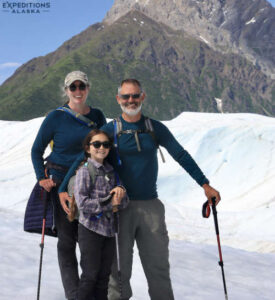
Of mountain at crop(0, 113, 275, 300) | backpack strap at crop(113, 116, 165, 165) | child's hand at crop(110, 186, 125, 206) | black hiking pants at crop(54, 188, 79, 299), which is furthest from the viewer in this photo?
mountain at crop(0, 113, 275, 300)

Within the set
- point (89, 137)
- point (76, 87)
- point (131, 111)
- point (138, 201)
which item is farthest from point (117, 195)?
point (76, 87)

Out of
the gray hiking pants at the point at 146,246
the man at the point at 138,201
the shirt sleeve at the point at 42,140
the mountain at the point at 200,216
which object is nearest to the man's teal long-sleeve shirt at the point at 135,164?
the man at the point at 138,201

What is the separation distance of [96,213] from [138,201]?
45 cm

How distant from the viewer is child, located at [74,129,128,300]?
323 cm

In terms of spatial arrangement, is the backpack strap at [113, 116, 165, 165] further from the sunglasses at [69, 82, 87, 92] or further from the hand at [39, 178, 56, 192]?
the hand at [39, 178, 56, 192]

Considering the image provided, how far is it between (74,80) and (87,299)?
1.99 m

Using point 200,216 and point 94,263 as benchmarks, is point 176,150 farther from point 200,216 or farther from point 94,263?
point 200,216

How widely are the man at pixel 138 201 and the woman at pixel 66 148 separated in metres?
0.38

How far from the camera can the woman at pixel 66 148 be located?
3.70 meters

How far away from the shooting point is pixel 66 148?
371cm

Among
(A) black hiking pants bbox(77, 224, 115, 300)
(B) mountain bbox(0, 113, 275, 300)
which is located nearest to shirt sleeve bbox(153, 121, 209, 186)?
(A) black hiking pants bbox(77, 224, 115, 300)

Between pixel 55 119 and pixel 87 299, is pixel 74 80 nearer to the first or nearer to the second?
pixel 55 119

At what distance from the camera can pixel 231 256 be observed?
27.4 feet

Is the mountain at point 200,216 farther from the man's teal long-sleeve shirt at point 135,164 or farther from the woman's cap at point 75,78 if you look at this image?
the woman's cap at point 75,78
